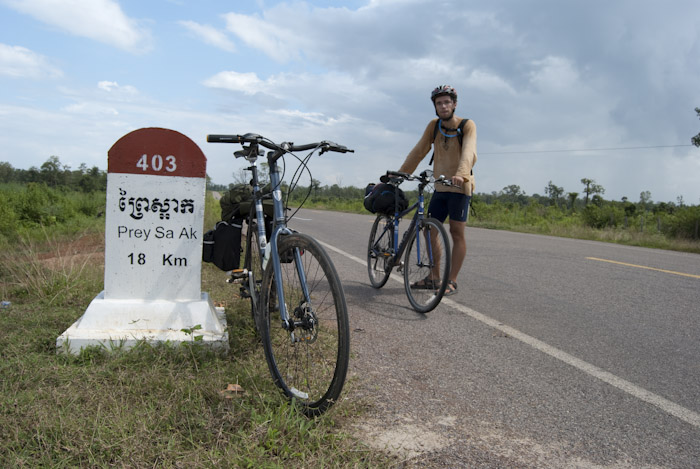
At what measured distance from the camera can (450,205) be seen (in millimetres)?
5355

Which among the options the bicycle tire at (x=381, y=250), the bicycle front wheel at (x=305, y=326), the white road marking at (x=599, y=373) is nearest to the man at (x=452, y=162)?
the bicycle tire at (x=381, y=250)

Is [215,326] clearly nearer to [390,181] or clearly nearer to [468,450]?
[468,450]

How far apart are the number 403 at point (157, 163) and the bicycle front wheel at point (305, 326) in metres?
1.12

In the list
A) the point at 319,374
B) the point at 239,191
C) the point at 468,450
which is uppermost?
the point at 239,191

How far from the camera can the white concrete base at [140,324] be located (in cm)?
303

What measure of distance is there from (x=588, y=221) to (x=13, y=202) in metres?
29.4

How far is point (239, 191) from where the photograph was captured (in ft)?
11.6

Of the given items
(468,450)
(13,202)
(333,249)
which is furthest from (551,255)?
(13,202)

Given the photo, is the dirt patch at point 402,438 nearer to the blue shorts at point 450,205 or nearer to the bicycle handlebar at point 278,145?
the bicycle handlebar at point 278,145

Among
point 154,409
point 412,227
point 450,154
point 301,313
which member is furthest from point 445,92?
point 154,409

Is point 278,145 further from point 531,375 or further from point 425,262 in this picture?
point 425,262

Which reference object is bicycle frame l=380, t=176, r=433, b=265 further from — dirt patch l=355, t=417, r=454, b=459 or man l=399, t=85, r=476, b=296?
dirt patch l=355, t=417, r=454, b=459

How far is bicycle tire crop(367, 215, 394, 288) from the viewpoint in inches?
216

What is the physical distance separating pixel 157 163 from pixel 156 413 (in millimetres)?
1673
